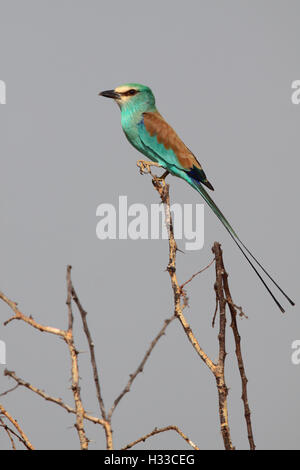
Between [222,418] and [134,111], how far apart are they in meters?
1.48

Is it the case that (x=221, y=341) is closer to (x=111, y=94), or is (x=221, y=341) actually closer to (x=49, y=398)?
(x=49, y=398)

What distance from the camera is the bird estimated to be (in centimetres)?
215

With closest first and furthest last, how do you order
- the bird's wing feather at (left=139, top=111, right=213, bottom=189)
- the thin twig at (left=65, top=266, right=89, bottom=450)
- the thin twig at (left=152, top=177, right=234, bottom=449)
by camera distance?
the thin twig at (left=65, top=266, right=89, bottom=450), the thin twig at (left=152, top=177, right=234, bottom=449), the bird's wing feather at (left=139, top=111, right=213, bottom=189)

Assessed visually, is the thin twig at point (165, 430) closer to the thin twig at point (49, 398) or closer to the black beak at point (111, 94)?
the thin twig at point (49, 398)

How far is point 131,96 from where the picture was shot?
2.21 metres

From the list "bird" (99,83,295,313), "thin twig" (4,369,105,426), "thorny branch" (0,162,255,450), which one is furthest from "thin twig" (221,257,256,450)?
"bird" (99,83,295,313)

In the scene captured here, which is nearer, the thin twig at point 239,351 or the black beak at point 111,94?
the thin twig at point 239,351

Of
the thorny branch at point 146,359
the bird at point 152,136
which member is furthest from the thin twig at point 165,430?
the bird at point 152,136

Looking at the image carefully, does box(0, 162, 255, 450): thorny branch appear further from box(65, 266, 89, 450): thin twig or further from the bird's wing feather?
the bird's wing feather

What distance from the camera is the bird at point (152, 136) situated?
2148 mm

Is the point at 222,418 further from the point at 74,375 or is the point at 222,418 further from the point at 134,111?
the point at 134,111
